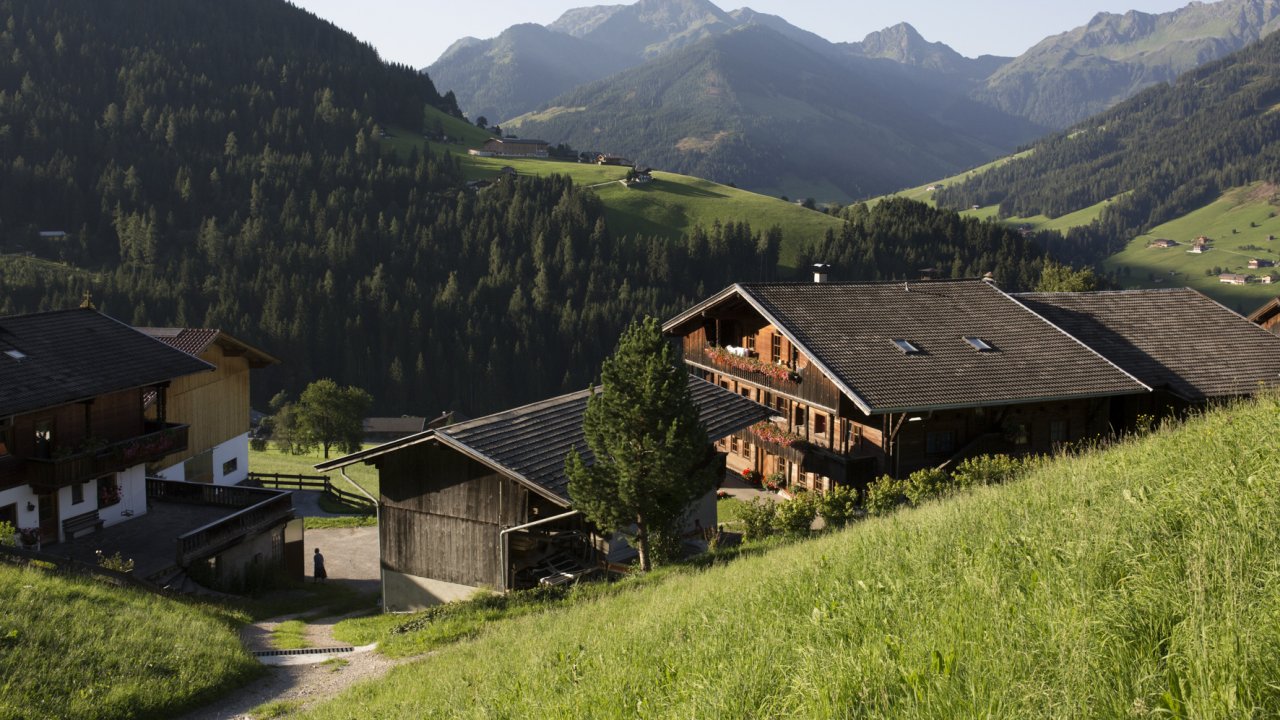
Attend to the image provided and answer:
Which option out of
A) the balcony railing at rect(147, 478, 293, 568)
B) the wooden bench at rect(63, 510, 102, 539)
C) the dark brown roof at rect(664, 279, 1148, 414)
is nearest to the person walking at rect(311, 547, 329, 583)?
the balcony railing at rect(147, 478, 293, 568)

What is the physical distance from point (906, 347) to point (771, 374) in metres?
4.93

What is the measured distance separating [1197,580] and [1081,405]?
90.1ft

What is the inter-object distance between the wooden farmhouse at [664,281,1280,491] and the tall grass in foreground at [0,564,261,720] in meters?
18.5

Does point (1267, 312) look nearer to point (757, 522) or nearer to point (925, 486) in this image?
point (925, 486)

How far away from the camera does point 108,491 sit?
29578mm

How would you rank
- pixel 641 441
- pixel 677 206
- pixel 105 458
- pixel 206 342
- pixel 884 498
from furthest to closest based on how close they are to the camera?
pixel 677 206, pixel 206 342, pixel 105 458, pixel 884 498, pixel 641 441

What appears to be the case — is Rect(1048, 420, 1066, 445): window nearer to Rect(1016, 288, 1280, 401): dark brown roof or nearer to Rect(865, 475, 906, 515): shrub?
Rect(1016, 288, 1280, 401): dark brown roof

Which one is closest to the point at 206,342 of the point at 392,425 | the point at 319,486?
the point at 319,486

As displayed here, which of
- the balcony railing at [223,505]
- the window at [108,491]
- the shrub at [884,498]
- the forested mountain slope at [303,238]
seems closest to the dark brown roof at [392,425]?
the forested mountain slope at [303,238]

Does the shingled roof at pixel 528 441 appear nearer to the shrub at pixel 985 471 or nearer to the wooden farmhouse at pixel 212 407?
the shrub at pixel 985 471

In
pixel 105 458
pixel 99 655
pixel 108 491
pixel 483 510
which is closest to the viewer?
pixel 99 655

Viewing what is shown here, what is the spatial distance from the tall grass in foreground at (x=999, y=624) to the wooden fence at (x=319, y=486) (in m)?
34.8

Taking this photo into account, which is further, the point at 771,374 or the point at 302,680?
the point at 771,374

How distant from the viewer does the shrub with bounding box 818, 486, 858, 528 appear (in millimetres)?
21203
